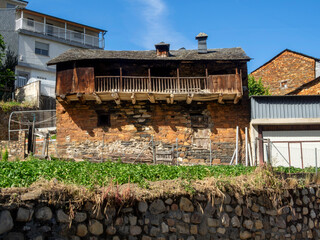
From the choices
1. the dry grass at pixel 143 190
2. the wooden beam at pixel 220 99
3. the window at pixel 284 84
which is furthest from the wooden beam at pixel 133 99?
the window at pixel 284 84

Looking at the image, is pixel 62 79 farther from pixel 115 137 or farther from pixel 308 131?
pixel 308 131

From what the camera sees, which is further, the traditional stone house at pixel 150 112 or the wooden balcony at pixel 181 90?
the traditional stone house at pixel 150 112

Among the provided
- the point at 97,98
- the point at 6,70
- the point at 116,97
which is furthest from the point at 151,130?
the point at 6,70

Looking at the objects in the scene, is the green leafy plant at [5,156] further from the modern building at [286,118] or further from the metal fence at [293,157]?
the modern building at [286,118]

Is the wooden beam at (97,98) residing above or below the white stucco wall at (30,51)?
below

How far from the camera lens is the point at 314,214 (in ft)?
33.9

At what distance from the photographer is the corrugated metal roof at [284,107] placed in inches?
655

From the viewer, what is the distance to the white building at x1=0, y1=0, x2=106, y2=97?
26500 mm

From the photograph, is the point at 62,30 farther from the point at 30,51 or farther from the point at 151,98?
the point at 151,98

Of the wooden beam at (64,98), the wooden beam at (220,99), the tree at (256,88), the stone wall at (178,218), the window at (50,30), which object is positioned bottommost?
the stone wall at (178,218)

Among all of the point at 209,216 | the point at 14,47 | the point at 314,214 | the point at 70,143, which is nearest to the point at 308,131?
the point at 314,214

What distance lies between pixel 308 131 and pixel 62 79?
1283 centimetres

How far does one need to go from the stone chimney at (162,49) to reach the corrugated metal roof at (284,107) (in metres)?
5.34

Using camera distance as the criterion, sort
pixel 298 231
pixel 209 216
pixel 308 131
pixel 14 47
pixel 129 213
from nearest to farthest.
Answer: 1. pixel 129 213
2. pixel 209 216
3. pixel 298 231
4. pixel 308 131
5. pixel 14 47
